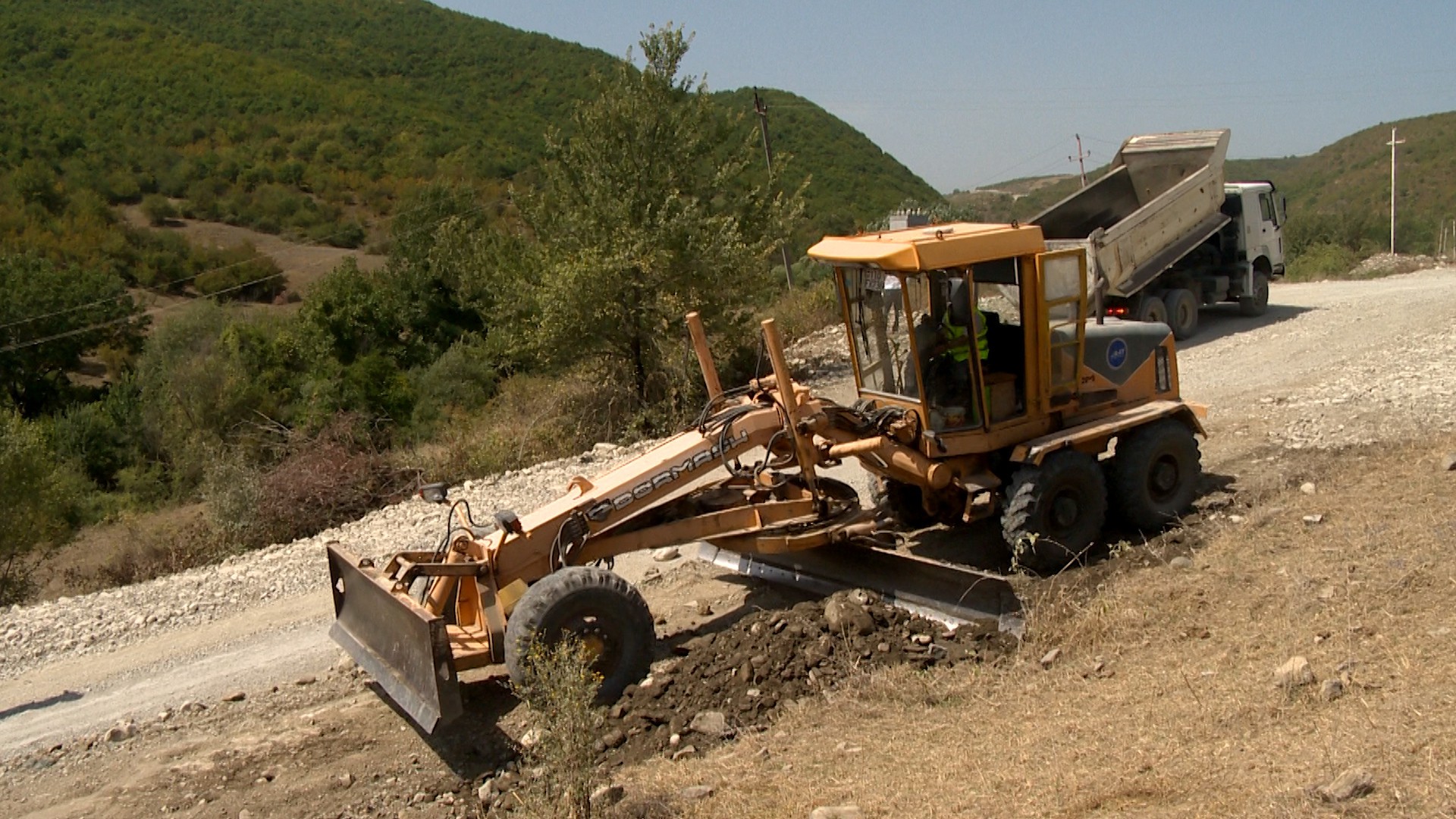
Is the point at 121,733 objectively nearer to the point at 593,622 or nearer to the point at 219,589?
the point at 593,622

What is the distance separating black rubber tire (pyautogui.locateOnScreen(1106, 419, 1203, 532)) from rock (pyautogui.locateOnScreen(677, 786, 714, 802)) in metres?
4.33

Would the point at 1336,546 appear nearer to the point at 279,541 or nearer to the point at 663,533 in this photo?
the point at 663,533

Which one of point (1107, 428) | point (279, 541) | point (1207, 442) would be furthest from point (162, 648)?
point (1207, 442)

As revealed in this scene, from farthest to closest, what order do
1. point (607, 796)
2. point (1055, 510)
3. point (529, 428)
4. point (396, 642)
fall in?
1. point (529, 428)
2. point (1055, 510)
3. point (396, 642)
4. point (607, 796)

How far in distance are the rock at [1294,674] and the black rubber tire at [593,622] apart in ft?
10.9

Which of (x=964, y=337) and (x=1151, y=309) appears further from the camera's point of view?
(x=1151, y=309)

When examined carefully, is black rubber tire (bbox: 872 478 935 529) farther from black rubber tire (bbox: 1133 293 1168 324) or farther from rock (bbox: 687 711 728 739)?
black rubber tire (bbox: 1133 293 1168 324)

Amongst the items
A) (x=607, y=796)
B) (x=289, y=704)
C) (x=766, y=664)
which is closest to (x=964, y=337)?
(x=766, y=664)

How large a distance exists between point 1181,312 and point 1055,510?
424 inches

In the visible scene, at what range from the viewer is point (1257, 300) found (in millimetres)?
18953

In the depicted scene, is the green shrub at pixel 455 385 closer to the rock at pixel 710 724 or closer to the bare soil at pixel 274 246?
the rock at pixel 710 724

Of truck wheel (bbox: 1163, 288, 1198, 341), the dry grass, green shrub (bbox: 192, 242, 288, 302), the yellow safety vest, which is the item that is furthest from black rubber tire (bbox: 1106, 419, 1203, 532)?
green shrub (bbox: 192, 242, 288, 302)

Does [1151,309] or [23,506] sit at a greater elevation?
[1151,309]

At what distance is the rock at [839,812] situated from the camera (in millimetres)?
5117
